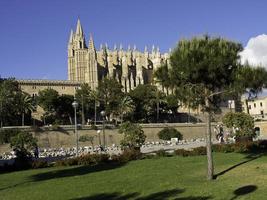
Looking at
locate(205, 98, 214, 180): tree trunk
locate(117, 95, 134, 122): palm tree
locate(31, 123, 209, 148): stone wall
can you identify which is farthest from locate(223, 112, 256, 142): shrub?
locate(117, 95, 134, 122): palm tree

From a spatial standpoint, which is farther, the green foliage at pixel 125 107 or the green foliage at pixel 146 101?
the green foliage at pixel 146 101

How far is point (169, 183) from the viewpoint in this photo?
14906 mm

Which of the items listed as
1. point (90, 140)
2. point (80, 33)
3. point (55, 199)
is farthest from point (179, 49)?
point (80, 33)

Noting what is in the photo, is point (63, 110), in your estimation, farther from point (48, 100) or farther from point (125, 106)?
point (125, 106)

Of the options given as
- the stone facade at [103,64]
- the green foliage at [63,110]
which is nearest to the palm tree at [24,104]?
the green foliage at [63,110]

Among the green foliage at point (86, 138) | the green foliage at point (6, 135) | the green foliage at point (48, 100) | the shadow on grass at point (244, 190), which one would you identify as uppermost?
the green foliage at point (48, 100)

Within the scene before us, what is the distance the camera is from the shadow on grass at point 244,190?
1206cm

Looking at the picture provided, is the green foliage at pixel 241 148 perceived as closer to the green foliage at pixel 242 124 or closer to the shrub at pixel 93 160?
the shrub at pixel 93 160

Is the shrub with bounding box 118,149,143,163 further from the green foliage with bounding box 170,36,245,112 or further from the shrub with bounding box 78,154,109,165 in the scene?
the green foliage with bounding box 170,36,245,112

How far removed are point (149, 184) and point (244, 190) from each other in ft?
10.8

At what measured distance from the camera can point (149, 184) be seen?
49.2 ft

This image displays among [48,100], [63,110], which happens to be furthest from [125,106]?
[48,100]

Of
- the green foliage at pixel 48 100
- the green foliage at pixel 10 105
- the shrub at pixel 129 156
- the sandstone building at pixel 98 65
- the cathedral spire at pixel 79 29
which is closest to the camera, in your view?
the shrub at pixel 129 156

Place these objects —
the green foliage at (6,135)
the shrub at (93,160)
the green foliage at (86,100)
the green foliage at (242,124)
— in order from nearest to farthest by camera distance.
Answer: the shrub at (93,160) → the green foliage at (242,124) → the green foliage at (6,135) → the green foliage at (86,100)
